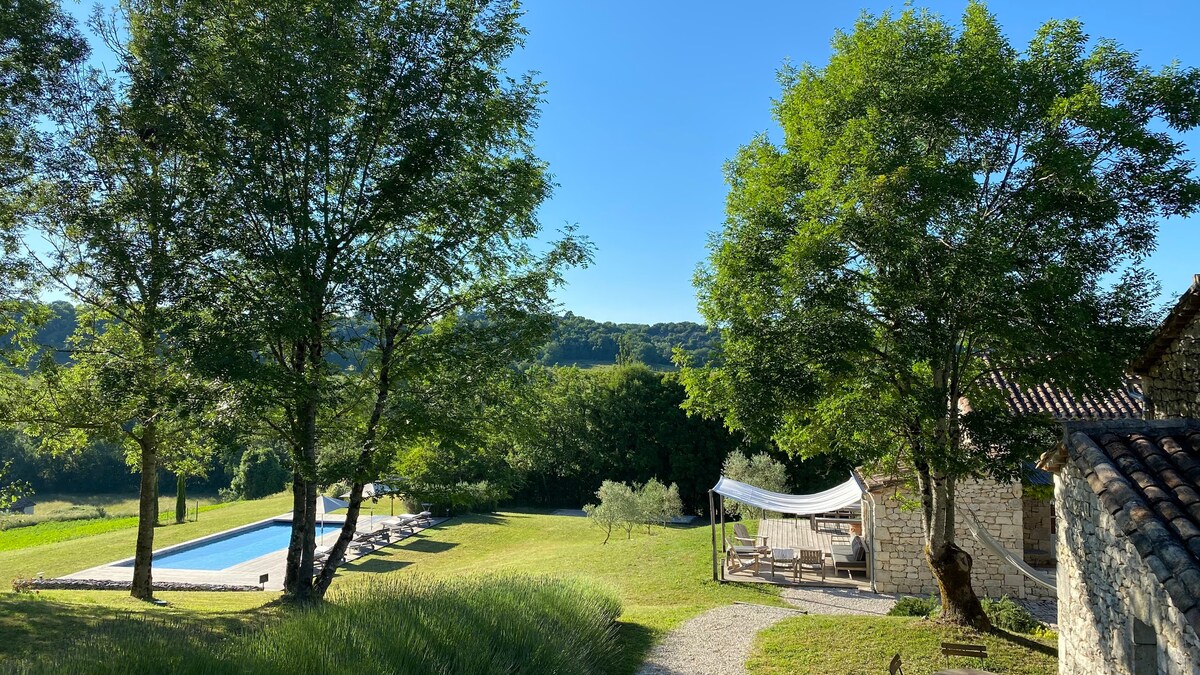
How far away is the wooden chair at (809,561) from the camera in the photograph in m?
15.2

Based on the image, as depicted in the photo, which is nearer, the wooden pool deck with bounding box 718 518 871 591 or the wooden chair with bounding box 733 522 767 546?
the wooden pool deck with bounding box 718 518 871 591

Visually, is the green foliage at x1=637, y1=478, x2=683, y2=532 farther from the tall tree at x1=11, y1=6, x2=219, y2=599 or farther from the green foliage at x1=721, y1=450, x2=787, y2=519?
the tall tree at x1=11, y1=6, x2=219, y2=599

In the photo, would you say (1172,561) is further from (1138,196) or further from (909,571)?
(909,571)

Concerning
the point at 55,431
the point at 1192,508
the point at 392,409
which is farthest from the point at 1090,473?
the point at 55,431

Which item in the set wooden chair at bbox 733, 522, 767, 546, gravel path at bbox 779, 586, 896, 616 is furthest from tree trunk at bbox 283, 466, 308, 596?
wooden chair at bbox 733, 522, 767, 546

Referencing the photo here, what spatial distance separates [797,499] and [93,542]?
24.7 meters

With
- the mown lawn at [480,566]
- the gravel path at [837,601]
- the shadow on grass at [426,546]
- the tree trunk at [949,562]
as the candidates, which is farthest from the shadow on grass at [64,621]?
the shadow on grass at [426,546]

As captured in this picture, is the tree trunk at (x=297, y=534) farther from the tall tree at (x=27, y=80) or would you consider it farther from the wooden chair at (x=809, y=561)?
the wooden chair at (x=809, y=561)

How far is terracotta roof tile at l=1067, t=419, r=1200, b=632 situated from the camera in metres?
4.36

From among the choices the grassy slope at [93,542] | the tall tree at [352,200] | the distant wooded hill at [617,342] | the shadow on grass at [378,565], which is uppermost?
the distant wooded hill at [617,342]

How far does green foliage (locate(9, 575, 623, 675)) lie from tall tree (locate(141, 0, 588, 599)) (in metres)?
2.71

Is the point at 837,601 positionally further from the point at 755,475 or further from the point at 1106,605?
the point at 755,475

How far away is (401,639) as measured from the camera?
17.7ft

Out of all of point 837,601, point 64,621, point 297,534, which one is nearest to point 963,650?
point 837,601
